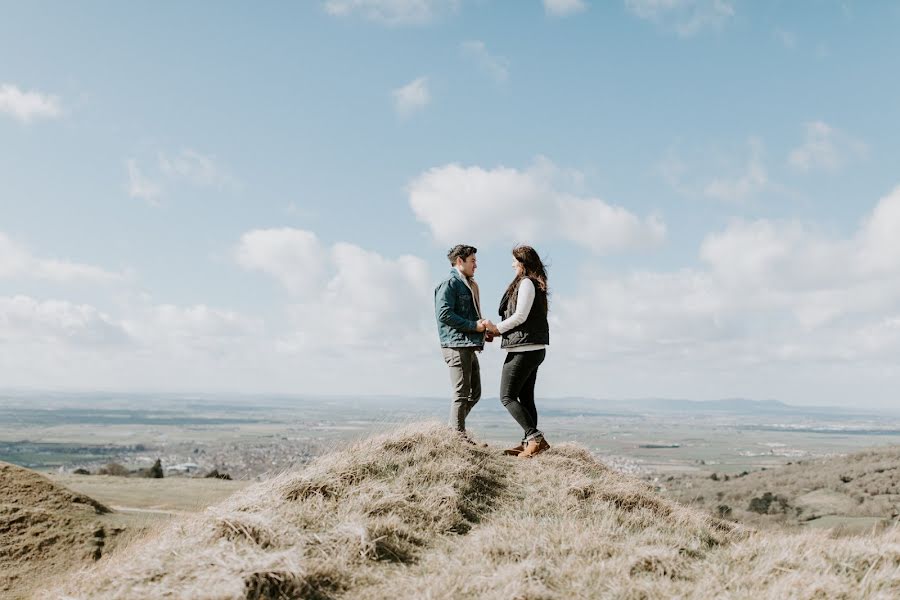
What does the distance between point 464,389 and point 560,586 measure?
4409 mm

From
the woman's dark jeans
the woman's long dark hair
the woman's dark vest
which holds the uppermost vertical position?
the woman's long dark hair

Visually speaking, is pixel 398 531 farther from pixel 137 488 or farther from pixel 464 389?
pixel 137 488

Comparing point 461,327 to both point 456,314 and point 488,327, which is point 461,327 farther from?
point 488,327

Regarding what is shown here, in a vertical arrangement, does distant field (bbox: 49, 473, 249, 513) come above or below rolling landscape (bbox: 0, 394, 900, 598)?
below

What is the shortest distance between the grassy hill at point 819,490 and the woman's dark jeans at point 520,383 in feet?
44.6

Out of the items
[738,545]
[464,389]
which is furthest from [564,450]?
[738,545]

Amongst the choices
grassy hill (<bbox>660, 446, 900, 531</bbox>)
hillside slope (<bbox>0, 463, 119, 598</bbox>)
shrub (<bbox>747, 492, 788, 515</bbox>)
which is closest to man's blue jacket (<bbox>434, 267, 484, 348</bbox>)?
hillside slope (<bbox>0, 463, 119, 598</bbox>)

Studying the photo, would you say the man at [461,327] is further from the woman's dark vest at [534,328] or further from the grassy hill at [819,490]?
the grassy hill at [819,490]

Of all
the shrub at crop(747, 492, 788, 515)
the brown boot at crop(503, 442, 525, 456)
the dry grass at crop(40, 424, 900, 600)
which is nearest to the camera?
the dry grass at crop(40, 424, 900, 600)

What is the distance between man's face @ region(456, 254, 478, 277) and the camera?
941cm

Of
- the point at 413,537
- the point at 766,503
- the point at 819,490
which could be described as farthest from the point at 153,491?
the point at 819,490

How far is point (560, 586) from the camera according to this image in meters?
5.16

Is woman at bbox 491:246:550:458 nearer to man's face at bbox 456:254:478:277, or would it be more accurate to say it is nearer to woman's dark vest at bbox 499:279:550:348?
woman's dark vest at bbox 499:279:550:348

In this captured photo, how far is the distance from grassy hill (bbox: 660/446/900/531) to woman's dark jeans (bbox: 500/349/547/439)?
13590 millimetres
